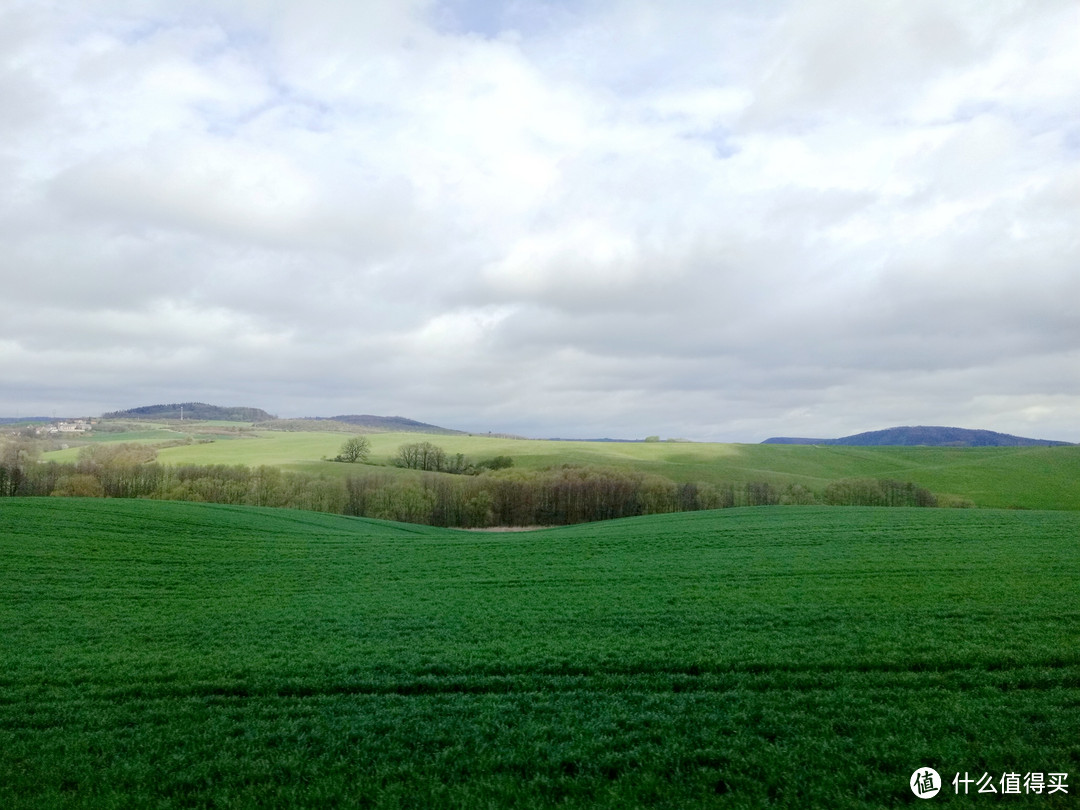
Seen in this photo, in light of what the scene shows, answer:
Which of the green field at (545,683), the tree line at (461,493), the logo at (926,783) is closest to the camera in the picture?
the logo at (926,783)

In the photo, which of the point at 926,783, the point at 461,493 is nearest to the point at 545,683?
the point at 926,783

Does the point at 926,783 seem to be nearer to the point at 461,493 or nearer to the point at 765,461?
the point at 461,493

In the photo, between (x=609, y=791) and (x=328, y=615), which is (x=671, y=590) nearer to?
(x=328, y=615)

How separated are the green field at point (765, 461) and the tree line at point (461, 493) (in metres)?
4.87

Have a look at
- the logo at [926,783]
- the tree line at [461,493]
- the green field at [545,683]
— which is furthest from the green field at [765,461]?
the logo at [926,783]

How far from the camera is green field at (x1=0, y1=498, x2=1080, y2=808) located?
8.20m

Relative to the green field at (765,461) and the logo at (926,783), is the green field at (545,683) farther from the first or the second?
the green field at (765,461)

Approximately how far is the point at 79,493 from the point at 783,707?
264 ft

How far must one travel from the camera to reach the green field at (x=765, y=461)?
7962cm

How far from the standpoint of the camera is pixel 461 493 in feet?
251

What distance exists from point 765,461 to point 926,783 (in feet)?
350

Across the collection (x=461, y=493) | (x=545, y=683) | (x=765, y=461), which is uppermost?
(x=765, y=461)

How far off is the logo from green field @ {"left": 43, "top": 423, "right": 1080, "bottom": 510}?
76.4 meters

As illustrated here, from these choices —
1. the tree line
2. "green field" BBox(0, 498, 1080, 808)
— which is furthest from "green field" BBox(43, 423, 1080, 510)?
"green field" BBox(0, 498, 1080, 808)
